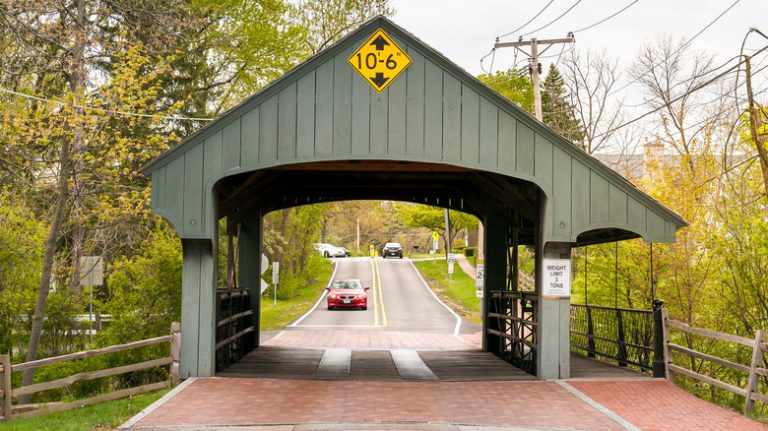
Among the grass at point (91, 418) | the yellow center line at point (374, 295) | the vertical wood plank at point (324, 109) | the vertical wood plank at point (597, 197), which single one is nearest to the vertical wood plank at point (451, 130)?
the vertical wood plank at point (324, 109)

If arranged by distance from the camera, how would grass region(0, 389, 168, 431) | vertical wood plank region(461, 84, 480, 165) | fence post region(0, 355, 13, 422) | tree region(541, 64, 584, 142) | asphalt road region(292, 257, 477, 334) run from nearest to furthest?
grass region(0, 389, 168, 431) < fence post region(0, 355, 13, 422) < vertical wood plank region(461, 84, 480, 165) < asphalt road region(292, 257, 477, 334) < tree region(541, 64, 584, 142)

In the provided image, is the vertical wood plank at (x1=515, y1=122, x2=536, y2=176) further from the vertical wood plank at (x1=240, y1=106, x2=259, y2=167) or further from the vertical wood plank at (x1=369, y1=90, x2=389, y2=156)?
the vertical wood plank at (x1=240, y1=106, x2=259, y2=167)

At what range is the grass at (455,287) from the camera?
39.8m

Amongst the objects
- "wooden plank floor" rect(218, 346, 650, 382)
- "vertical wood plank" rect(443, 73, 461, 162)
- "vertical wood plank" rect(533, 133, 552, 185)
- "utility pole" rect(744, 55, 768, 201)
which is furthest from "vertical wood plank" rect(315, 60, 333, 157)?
"utility pole" rect(744, 55, 768, 201)

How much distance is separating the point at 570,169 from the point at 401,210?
183 ft

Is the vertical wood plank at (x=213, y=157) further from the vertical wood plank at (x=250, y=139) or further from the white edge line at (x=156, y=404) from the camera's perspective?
the white edge line at (x=156, y=404)

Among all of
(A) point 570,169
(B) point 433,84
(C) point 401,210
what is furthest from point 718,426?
(C) point 401,210

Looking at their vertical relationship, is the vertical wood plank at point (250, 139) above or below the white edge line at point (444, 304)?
above

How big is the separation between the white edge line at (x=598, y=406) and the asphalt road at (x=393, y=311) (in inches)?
680

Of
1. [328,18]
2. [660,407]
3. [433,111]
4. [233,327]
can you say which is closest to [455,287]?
[328,18]

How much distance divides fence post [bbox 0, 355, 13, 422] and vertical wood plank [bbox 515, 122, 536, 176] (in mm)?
7765

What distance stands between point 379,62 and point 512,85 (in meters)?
29.7

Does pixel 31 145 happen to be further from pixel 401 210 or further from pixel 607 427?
pixel 401 210

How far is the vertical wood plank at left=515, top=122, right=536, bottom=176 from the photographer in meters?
12.4
